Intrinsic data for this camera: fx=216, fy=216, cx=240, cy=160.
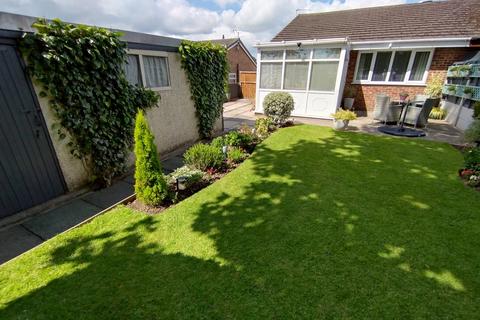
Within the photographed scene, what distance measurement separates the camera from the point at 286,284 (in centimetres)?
232

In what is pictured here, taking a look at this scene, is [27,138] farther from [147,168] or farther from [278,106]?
[278,106]

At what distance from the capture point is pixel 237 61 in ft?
74.4

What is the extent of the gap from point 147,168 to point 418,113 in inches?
363

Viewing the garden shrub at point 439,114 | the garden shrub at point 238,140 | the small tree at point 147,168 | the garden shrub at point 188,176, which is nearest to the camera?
the small tree at point 147,168

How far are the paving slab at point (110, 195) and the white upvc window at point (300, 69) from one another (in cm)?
887

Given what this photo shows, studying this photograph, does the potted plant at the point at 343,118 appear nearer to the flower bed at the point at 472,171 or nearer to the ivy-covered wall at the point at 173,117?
the flower bed at the point at 472,171

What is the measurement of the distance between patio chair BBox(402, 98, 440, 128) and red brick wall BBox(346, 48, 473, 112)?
88.2 inches

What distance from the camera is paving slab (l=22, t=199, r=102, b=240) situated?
10.5ft

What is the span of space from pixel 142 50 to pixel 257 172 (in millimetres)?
3904

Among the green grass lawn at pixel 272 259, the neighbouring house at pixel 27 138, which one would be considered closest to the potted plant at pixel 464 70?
the green grass lawn at pixel 272 259

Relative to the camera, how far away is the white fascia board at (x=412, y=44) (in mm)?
8546

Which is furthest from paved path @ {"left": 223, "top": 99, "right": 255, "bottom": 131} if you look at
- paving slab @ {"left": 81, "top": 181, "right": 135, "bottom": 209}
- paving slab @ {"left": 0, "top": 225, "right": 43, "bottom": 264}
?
paving slab @ {"left": 0, "top": 225, "right": 43, "bottom": 264}

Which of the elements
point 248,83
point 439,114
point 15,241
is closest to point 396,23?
point 439,114

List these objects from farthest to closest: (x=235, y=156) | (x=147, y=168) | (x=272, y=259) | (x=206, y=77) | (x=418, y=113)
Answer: (x=418, y=113)
(x=206, y=77)
(x=235, y=156)
(x=147, y=168)
(x=272, y=259)
